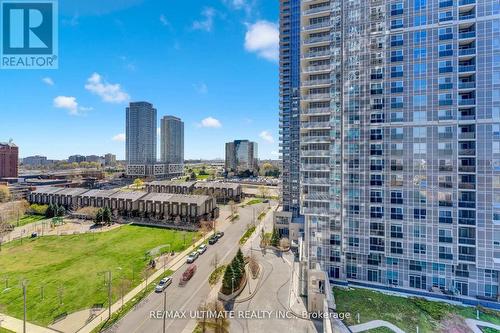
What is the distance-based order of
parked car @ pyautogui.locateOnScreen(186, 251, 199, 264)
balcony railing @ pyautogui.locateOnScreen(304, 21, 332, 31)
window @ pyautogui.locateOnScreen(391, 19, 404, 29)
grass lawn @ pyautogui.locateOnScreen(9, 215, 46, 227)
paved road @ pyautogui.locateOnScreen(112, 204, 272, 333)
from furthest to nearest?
grass lawn @ pyautogui.locateOnScreen(9, 215, 46, 227) < parked car @ pyautogui.locateOnScreen(186, 251, 199, 264) < balcony railing @ pyautogui.locateOnScreen(304, 21, 332, 31) < window @ pyautogui.locateOnScreen(391, 19, 404, 29) < paved road @ pyautogui.locateOnScreen(112, 204, 272, 333)

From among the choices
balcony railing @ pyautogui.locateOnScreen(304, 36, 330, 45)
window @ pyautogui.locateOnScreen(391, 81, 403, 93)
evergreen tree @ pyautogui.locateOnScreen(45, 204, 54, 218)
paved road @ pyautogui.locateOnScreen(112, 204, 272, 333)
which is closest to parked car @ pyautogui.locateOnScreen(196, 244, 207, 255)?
paved road @ pyautogui.locateOnScreen(112, 204, 272, 333)

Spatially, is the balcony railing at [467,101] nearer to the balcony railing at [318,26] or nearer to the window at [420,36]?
the window at [420,36]

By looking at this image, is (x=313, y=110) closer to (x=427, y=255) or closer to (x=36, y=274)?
(x=427, y=255)

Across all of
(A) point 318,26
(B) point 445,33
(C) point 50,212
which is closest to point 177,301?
(A) point 318,26

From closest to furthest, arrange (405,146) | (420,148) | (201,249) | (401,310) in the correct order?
1. (401,310)
2. (420,148)
3. (405,146)
4. (201,249)

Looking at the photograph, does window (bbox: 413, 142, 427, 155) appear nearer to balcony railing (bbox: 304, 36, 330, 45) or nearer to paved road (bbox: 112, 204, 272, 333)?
balcony railing (bbox: 304, 36, 330, 45)

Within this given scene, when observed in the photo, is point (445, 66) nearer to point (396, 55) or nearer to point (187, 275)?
point (396, 55)

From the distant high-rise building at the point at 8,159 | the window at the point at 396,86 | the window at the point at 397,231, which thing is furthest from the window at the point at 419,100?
the distant high-rise building at the point at 8,159
